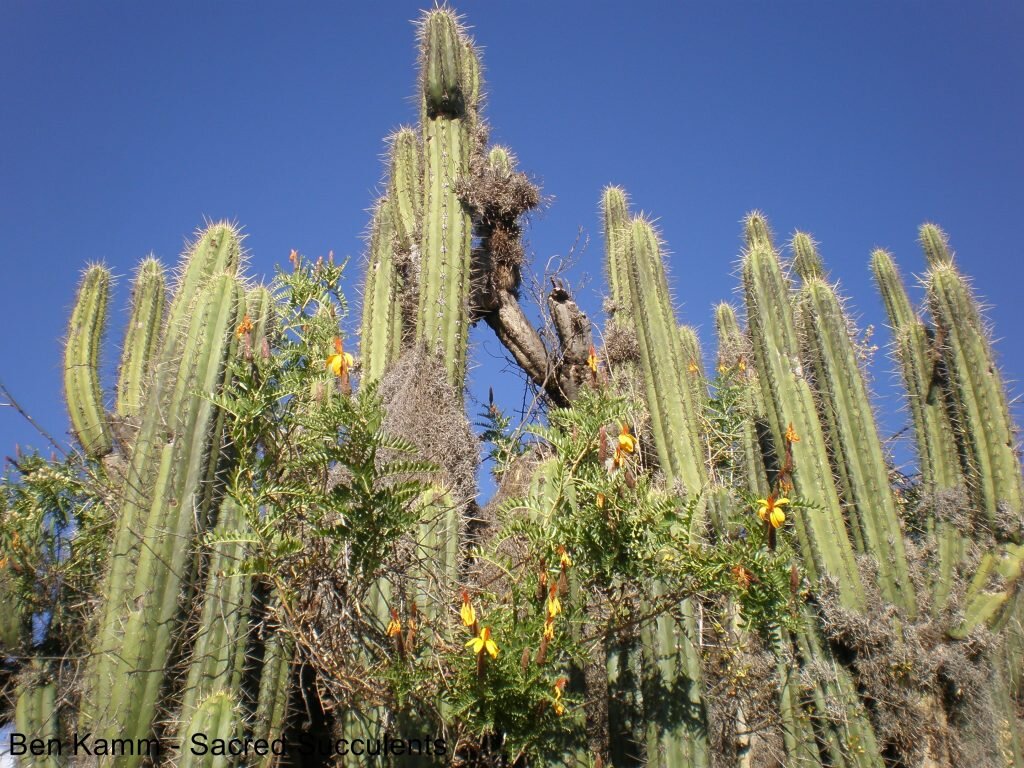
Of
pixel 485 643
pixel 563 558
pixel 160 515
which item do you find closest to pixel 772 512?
pixel 563 558

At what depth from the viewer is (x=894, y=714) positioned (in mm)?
4125

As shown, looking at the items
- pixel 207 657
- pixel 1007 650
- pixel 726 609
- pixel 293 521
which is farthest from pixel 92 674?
pixel 1007 650

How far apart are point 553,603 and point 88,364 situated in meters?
3.82

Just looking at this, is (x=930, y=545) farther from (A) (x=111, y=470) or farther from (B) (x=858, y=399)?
(A) (x=111, y=470)

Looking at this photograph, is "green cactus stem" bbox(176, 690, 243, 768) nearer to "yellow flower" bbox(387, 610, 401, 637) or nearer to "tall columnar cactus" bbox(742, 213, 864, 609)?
"yellow flower" bbox(387, 610, 401, 637)

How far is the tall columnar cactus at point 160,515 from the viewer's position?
316 cm

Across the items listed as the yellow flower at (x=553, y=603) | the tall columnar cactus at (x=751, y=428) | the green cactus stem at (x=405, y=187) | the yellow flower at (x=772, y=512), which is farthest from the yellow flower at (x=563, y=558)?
the green cactus stem at (x=405, y=187)

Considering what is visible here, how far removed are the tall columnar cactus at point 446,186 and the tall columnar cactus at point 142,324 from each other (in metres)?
1.80

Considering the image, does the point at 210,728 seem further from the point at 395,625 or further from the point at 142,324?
the point at 142,324

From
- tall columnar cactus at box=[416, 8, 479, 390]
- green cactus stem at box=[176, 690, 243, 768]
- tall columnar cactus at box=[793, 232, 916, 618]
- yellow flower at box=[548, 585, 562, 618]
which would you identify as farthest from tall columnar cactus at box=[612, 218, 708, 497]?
green cactus stem at box=[176, 690, 243, 768]

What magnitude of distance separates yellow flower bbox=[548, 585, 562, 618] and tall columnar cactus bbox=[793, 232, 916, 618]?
2.15 metres

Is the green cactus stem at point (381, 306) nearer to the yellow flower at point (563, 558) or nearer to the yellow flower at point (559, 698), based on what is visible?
the yellow flower at point (563, 558)

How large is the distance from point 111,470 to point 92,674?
1.05 m

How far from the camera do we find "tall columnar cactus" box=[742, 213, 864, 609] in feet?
14.0
